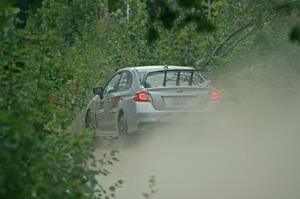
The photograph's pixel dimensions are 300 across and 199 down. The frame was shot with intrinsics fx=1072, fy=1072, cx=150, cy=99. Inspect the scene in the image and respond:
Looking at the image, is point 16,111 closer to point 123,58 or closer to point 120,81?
point 120,81

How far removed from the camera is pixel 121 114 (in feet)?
66.5

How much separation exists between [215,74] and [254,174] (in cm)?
930

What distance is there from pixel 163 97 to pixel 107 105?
2630 millimetres

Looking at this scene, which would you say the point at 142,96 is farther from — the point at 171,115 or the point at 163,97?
the point at 171,115

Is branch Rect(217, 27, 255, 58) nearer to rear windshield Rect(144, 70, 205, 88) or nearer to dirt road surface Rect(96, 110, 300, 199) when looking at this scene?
dirt road surface Rect(96, 110, 300, 199)

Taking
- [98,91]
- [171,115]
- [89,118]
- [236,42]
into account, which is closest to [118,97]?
[98,91]

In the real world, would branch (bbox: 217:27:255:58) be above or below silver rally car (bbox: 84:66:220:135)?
above

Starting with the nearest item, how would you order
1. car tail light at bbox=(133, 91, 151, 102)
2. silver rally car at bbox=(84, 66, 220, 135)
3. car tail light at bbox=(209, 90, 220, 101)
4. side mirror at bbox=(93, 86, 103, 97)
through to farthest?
silver rally car at bbox=(84, 66, 220, 135)
car tail light at bbox=(133, 91, 151, 102)
car tail light at bbox=(209, 90, 220, 101)
side mirror at bbox=(93, 86, 103, 97)

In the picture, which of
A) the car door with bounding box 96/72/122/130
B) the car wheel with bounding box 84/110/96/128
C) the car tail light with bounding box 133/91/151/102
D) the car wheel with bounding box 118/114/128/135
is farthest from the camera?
the car door with bounding box 96/72/122/130

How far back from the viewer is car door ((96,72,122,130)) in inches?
830

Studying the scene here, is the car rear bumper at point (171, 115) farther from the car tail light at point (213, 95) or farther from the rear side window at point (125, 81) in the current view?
the rear side window at point (125, 81)

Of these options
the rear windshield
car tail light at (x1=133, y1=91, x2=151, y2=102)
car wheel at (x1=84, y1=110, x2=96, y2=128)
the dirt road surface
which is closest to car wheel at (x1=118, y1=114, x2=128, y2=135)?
the dirt road surface

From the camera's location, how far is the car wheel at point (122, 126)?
65.0ft

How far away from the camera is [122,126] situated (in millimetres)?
20062
